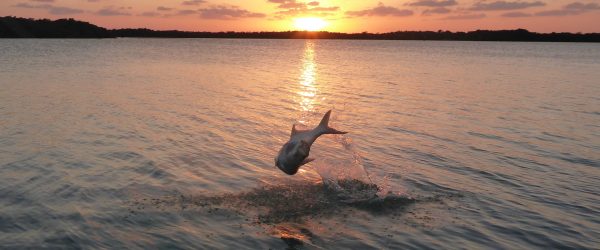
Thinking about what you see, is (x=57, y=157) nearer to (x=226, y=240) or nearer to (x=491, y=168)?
(x=226, y=240)

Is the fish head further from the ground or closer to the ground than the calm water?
further from the ground

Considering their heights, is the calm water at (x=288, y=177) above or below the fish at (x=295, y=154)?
below

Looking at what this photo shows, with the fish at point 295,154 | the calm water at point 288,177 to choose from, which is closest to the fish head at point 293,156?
the fish at point 295,154

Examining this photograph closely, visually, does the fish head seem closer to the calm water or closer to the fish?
the fish

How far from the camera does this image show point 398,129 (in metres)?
34.6

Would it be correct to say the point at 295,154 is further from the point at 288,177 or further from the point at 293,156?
the point at 288,177

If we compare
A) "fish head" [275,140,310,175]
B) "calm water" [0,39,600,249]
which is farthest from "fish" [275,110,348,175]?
"calm water" [0,39,600,249]

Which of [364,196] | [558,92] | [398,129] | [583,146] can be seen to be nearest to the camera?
[364,196]

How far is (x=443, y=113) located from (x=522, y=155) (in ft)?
46.8

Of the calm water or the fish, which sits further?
the fish

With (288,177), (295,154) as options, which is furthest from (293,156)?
(288,177)

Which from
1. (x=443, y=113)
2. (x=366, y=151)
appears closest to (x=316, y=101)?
(x=443, y=113)

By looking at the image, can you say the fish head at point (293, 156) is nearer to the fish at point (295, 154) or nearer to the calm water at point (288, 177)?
the fish at point (295, 154)

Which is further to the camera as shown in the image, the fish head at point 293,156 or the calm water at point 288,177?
the fish head at point 293,156
